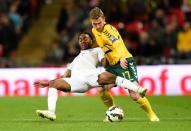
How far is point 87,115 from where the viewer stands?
1573 cm

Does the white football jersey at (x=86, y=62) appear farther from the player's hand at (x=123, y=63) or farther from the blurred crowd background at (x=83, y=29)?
→ the blurred crowd background at (x=83, y=29)

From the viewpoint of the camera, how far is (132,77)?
45.1 feet

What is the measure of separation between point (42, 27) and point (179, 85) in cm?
715

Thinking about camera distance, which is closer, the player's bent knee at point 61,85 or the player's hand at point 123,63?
the player's hand at point 123,63

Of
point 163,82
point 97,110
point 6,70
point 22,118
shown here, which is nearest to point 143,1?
point 163,82

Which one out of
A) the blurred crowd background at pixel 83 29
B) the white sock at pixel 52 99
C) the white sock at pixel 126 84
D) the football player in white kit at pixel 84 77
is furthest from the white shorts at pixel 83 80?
the blurred crowd background at pixel 83 29

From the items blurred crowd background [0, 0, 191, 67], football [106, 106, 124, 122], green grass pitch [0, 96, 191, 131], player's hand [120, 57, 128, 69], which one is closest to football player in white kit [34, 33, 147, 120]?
player's hand [120, 57, 128, 69]

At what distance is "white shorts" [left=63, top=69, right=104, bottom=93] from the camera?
45.0 feet

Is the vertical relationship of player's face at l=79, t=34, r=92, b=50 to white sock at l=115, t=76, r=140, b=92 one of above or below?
above

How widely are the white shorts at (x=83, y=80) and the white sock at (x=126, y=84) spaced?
433 mm

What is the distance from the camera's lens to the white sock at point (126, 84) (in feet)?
43.6

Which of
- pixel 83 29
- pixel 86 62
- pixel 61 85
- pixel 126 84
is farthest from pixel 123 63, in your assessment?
pixel 83 29

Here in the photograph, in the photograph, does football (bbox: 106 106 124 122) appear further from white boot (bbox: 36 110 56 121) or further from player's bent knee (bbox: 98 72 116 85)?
white boot (bbox: 36 110 56 121)

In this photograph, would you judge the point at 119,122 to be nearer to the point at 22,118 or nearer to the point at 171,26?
the point at 22,118
